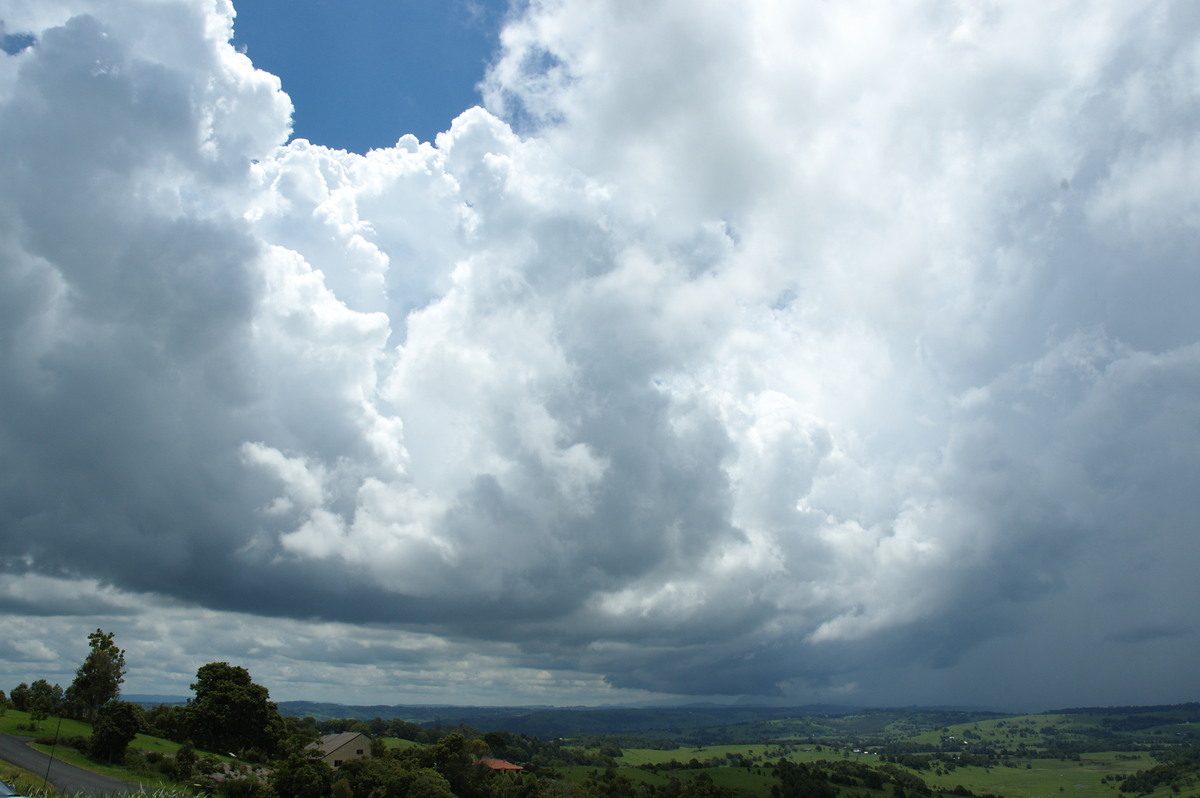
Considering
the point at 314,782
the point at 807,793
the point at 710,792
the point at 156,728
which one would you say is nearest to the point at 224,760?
the point at 156,728

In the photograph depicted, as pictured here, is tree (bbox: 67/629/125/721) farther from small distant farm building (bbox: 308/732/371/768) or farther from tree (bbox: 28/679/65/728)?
small distant farm building (bbox: 308/732/371/768)

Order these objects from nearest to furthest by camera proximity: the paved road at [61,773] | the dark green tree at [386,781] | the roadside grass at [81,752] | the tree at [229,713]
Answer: the paved road at [61,773]
the roadside grass at [81,752]
the dark green tree at [386,781]
the tree at [229,713]

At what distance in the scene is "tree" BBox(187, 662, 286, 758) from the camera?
11281 centimetres

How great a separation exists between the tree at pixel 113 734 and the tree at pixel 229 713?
20.4 metres

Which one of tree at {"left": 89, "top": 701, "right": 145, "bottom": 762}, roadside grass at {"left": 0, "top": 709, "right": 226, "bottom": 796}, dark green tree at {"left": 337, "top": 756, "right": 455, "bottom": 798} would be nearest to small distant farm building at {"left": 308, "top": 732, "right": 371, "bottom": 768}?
roadside grass at {"left": 0, "top": 709, "right": 226, "bottom": 796}

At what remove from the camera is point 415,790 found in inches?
3794

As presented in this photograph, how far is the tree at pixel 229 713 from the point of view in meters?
113

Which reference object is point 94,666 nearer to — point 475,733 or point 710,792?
point 475,733

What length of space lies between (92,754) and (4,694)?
48481 mm

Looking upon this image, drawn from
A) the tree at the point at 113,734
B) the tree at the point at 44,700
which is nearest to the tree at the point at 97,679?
the tree at the point at 44,700

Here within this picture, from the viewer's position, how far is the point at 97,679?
124 metres

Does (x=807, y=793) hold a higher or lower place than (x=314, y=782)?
lower

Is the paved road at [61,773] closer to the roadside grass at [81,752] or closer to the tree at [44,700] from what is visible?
the roadside grass at [81,752]

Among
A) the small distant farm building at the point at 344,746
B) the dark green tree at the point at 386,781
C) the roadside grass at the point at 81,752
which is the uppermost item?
the roadside grass at the point at 81,752
